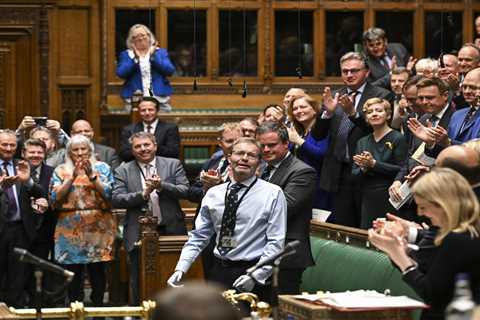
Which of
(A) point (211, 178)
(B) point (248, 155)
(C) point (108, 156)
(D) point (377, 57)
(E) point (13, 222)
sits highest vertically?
(D) point (377, 57)

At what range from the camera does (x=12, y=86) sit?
58.3 feet

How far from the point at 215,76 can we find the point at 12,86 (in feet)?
9.35

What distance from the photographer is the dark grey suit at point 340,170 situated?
11.9 meters

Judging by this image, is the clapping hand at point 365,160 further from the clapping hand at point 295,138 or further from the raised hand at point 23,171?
the raised hand at point 23,171

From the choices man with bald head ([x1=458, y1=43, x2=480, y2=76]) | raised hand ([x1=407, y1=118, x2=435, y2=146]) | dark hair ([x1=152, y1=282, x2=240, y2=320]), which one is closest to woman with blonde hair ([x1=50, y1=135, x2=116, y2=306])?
raised hand ([x1=407, y1=118, x2=435, y2=146])

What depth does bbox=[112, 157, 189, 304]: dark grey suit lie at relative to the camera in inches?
474

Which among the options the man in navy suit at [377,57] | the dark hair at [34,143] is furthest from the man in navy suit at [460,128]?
the dark hair at [34,143]

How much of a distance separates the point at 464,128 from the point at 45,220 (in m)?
4.26

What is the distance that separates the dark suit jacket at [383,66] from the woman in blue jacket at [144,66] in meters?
2.47

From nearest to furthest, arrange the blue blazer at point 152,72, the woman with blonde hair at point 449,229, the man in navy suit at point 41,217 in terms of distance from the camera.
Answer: the woman with blonde hair at point 449,229
the man in navy suit at point 41,217
the blue blazer at point 152,72

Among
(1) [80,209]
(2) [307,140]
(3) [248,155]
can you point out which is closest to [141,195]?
(1) [80,209]

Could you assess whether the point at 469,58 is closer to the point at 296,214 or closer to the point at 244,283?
the point at 296,214

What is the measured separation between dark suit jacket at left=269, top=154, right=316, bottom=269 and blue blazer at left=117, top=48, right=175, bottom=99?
226 inches

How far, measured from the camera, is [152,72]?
15852 mm
